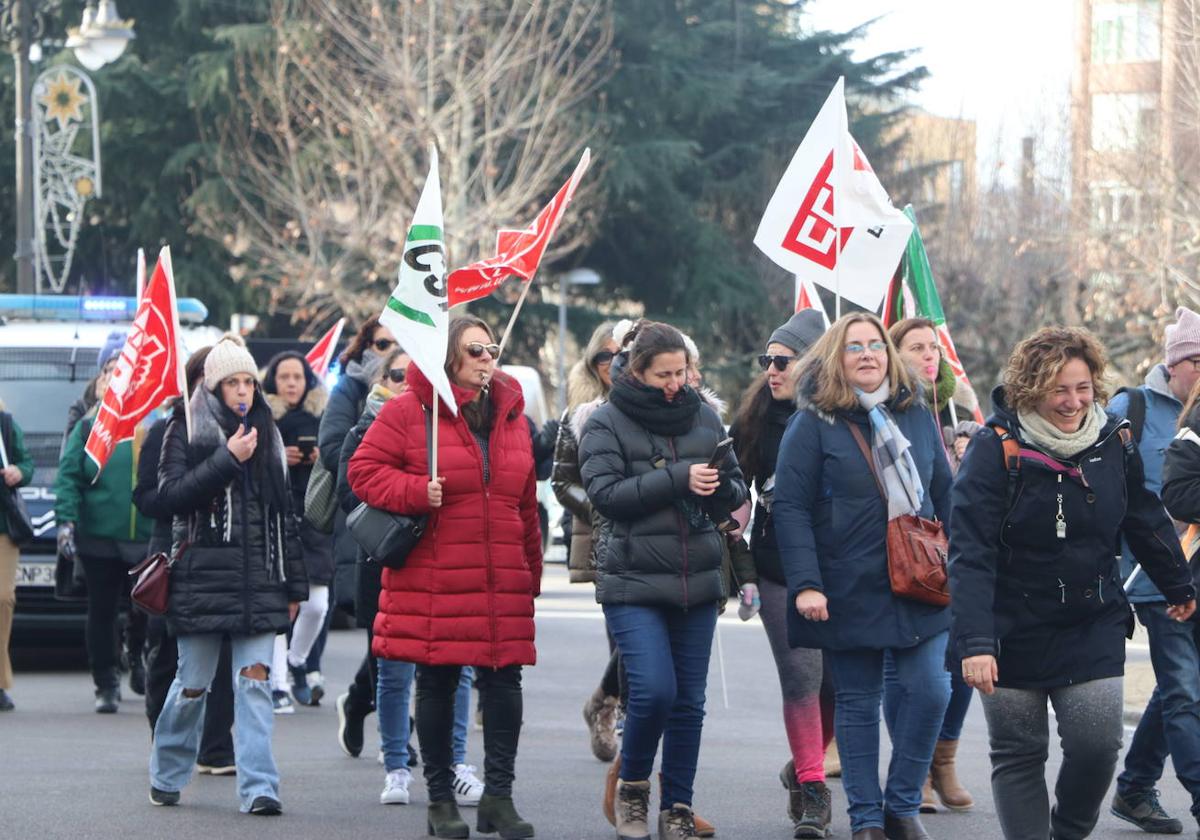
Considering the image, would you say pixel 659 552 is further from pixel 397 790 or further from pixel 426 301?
pixel 397 790

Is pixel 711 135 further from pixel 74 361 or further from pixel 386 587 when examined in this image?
pixel 386 587

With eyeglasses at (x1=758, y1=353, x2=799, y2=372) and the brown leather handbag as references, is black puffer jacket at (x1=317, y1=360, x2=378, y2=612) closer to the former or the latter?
eyeglasses at (x1=758, y1=353, x2=799, y2=372)

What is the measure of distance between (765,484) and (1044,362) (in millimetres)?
2268

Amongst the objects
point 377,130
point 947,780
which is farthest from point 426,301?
point 377,130

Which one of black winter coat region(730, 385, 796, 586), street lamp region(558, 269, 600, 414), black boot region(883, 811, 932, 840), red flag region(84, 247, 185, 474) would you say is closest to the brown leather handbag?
black boot region(883, 811, 932, 840)

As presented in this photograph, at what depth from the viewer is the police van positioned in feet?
44.5

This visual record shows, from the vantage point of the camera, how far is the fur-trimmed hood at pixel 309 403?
11453 millimetres

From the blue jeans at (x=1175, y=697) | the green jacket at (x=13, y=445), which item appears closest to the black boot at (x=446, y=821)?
the blue jeans at (x=1175, y=697)

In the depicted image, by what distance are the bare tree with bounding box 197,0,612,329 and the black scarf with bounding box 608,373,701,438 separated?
2417 centimetres

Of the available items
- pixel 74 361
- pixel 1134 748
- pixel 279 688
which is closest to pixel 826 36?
pixel 74 361

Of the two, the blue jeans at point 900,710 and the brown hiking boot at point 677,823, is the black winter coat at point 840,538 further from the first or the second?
the brown hiking boot at point 677,823

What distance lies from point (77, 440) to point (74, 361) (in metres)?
2.85

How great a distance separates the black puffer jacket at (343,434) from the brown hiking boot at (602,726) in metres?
1.22

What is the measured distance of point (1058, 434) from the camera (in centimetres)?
613
